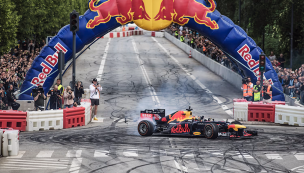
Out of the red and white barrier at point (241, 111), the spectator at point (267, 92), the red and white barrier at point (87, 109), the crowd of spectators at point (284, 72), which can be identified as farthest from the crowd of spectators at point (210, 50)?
the red and white barrier at point (87, 109)

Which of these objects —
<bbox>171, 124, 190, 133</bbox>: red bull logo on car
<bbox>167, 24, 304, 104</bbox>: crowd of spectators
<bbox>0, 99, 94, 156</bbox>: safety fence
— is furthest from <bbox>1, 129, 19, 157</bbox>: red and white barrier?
<bbox>167, 24, 304, 104</bbox>: crowd of spectators

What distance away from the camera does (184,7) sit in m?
24.0

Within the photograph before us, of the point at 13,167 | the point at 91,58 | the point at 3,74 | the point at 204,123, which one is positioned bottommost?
the point at 13,167

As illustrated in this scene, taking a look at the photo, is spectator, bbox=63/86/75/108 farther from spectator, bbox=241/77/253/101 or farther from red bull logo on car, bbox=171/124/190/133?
spectator, bbox=241/77/253/101

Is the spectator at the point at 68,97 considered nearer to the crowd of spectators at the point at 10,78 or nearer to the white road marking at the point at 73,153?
the crowd of spectators at the point at 10,78

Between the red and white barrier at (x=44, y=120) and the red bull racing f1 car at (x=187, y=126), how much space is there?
3550 millimetres

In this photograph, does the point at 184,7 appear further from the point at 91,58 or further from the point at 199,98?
the point at 91,58

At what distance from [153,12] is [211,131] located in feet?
31.7

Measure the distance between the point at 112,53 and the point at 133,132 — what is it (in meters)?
33.3

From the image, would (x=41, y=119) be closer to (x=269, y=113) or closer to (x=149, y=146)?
(x=149, y=146)

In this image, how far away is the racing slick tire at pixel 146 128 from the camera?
17125mm

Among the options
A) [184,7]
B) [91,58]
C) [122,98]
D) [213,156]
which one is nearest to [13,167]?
[213,156]

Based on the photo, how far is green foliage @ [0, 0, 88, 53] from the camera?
32.5 m

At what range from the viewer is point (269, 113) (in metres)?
20.8
